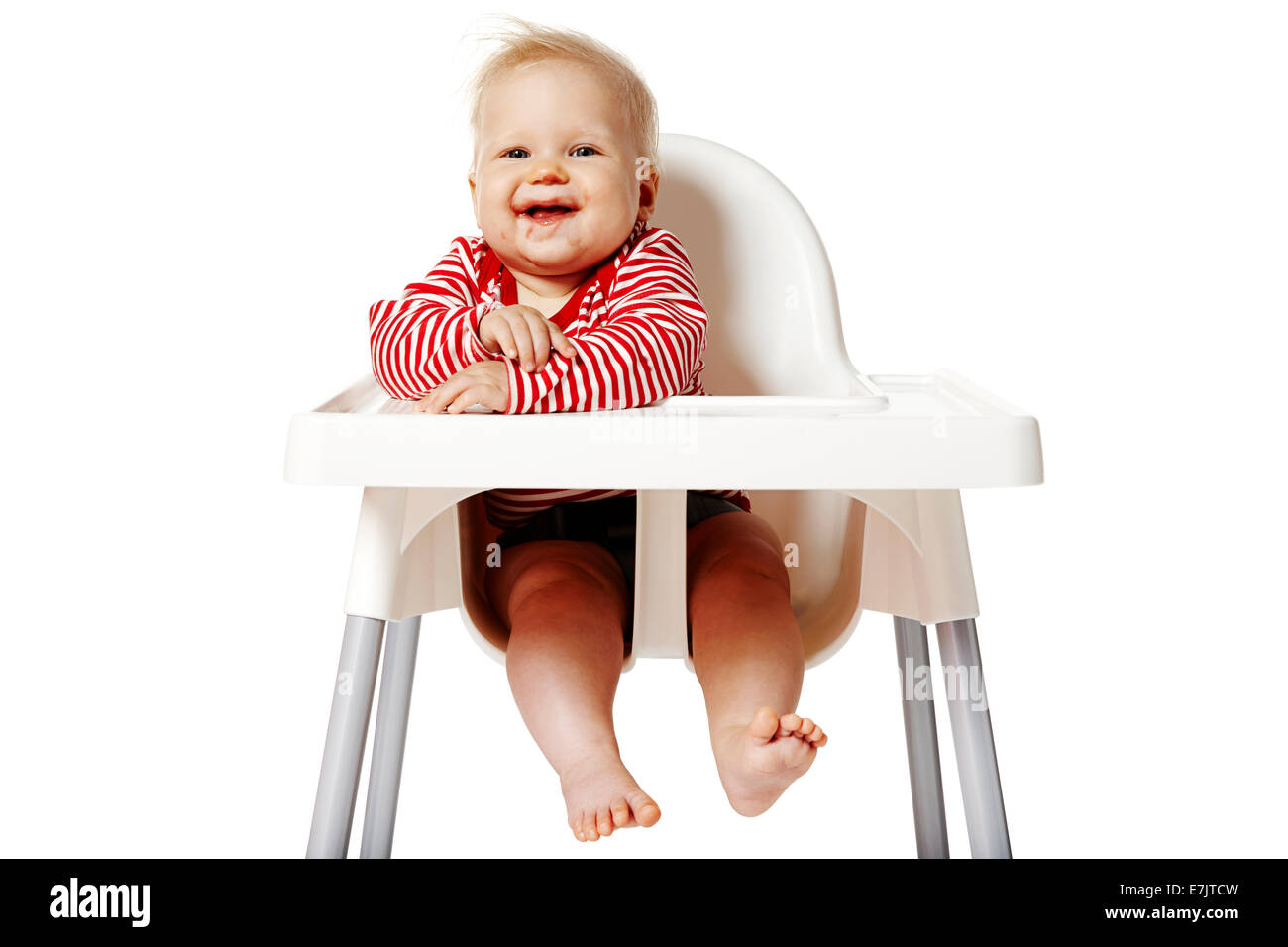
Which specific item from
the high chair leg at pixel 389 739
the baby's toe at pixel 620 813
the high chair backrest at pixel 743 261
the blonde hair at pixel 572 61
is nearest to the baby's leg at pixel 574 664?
the baby's toe at pixel 620 813

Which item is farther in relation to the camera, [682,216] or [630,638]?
[682,216]

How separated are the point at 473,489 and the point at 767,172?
0.53 m

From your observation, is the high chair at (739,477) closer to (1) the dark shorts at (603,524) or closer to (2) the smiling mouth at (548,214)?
(1) the dark shorts at (603,524)

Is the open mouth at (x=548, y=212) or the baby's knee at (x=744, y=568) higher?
the open mouth at (x=548, y=212)

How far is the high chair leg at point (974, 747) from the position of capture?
1.05m

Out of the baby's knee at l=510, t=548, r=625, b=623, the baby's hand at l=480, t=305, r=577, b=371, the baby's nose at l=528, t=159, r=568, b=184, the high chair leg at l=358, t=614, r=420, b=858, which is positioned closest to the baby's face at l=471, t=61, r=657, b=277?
the baby's nose at l=528, t=159, r=568, b=184

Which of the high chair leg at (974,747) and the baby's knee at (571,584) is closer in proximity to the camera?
the high chair leg at (974,747)

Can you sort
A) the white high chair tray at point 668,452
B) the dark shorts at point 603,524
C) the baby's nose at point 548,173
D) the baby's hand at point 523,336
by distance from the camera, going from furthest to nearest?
the dark shorts at point 603,524, the baby's nose at point 548,173, the baby's hand at point 523,336, the white high chair tray at point 668,452

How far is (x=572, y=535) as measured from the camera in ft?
4.12

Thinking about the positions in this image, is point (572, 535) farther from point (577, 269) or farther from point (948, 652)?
point (948, 652)

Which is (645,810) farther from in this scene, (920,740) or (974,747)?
(920,740)

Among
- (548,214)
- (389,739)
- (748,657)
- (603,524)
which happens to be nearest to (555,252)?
(548,214)

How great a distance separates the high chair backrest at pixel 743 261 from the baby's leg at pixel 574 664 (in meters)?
0.22

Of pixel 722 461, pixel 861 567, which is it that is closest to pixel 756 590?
pixel 861 567
